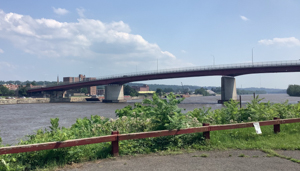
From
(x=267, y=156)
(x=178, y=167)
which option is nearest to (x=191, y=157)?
(x=178, y=167)

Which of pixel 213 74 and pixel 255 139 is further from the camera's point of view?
pixel 213 74

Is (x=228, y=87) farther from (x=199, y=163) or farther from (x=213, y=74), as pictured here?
(x=199, y=163)

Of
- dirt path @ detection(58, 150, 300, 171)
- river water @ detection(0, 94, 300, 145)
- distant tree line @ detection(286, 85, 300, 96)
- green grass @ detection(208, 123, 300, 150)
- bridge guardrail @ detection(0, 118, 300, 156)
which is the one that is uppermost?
distant tree line @ detection(286, 85, 300, 96)

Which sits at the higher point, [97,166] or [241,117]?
[241,117]

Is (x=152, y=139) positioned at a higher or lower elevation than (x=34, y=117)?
higher

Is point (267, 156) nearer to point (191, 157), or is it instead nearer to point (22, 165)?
point (191, 157)

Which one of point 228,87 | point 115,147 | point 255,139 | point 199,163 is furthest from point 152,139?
point 228,87

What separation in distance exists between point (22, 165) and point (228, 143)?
6197 mm

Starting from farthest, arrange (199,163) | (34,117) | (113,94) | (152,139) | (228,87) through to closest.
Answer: (113,94) < (228,87) < (34,117) < (152,139) < (199,163)

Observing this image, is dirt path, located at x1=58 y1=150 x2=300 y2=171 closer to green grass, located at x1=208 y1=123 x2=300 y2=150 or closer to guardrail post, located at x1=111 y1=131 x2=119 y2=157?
guardrail post, located at x1=111 y1=131 x2=119 y2=157

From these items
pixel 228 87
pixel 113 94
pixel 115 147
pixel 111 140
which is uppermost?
pixel 228 87

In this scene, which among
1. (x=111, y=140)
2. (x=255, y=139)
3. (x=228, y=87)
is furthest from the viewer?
(x=228, y=87)

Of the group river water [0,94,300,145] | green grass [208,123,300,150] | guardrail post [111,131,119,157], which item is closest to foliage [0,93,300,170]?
green grass [208,123,300,150]

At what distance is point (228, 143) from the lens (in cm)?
853
